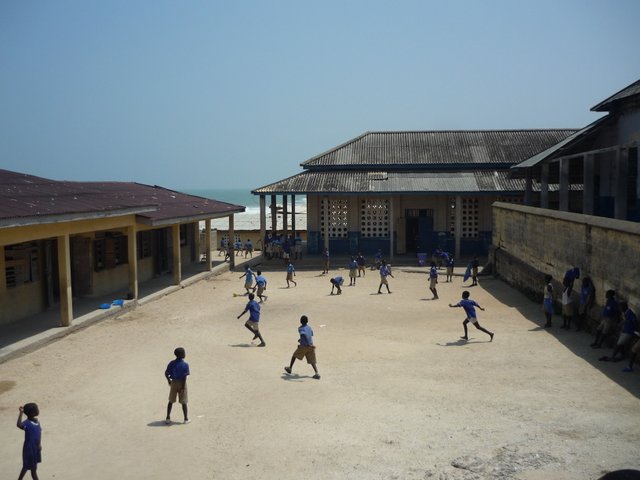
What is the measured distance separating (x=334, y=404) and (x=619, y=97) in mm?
15086

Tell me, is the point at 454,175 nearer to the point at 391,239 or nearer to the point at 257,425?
the point at 391,239

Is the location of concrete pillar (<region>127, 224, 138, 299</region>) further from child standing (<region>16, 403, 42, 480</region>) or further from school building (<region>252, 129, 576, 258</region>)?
school building (<region>252, 129, 576, 258</region>)

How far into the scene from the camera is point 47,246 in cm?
1684

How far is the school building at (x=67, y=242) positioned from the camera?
43.2 ft

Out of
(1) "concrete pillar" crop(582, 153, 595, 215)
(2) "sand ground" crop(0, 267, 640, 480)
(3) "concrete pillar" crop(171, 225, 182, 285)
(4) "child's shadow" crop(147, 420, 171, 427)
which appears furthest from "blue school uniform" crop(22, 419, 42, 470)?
(1) "concrete pillar" crop(582, 153, 595, 215)

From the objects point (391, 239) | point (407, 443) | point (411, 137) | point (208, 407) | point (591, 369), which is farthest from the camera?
point (411, 137)

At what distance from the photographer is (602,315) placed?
12.6 m

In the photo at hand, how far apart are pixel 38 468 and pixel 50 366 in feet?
15.7

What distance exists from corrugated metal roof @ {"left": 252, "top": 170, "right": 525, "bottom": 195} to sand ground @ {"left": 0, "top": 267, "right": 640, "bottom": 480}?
1278 centimetres

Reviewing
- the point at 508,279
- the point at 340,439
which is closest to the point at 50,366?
the point at 340,439

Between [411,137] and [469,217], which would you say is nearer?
[469,217]

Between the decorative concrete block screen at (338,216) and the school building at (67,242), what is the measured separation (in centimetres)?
827

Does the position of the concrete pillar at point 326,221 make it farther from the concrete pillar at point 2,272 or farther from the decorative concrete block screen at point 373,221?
the concrete pillar at point 2,272

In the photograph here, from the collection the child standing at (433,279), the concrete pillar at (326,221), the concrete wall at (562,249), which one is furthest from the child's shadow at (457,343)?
the concrete pillar at (326,221)
